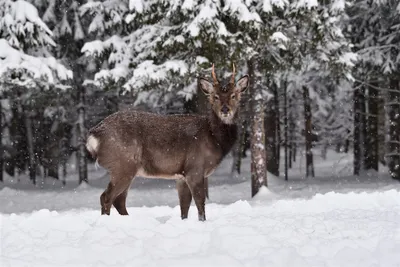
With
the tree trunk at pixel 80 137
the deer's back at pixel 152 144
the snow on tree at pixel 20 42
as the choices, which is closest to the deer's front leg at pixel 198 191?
the deer's back at pixel 152 144

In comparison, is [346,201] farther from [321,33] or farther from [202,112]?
[202,112]

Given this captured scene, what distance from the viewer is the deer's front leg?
8812 millimetres

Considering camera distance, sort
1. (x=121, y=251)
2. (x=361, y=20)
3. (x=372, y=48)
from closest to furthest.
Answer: (x=121, y=251) < (x=372, y=48) < (x=361, y=20)

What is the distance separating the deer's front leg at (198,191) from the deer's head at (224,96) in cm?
112

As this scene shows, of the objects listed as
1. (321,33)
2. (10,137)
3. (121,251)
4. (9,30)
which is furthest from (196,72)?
(10,137)

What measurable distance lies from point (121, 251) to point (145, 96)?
1662 centimetres

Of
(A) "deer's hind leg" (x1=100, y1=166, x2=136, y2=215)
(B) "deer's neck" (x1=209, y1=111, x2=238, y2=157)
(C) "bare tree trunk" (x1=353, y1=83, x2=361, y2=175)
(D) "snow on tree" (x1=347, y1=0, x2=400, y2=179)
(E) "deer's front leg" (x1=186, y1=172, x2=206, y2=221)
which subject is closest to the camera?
(E) "deer's front leg" (x1=186, y1=172, x2=206, y2=221)

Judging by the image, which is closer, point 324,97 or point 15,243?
point 15,243

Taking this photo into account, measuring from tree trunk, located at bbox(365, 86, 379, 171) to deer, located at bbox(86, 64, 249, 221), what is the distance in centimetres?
1576

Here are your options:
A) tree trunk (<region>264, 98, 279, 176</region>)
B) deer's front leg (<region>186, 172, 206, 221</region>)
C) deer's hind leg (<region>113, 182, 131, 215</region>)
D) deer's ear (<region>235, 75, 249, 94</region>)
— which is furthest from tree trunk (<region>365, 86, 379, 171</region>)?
deer's hind leg (<region>113, 182, 131, 215</region>)

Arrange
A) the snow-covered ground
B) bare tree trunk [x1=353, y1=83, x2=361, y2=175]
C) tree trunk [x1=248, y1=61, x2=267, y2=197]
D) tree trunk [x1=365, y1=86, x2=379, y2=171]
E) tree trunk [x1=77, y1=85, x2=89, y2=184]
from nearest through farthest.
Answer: the snow-covered ground
tree trunk [x1=248, y1=61, x2=267, y2=197]
tree trunk [x1=77, y1=85, x2=89, y2=184]
tree trunk [x1=365, y1=86, x2=379, y2=171]
bare tree trunk [x1=353, y1=83, x2=361, y2=175]

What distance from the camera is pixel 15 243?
6.11 metres

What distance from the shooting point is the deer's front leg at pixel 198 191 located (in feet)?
28.9

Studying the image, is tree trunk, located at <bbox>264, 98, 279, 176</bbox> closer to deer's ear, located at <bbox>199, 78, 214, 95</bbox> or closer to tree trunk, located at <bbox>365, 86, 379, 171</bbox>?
tree trunk, located at <bbox>365, 86, 379, 171</bbox>
